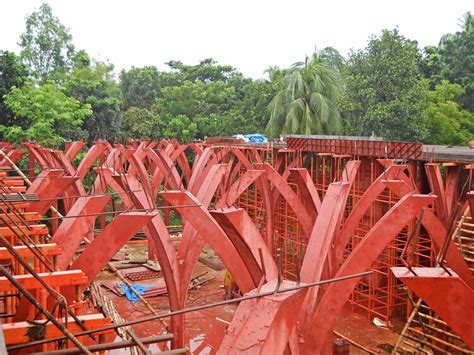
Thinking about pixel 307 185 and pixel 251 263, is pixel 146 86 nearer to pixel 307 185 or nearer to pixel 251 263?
pixel 307 185

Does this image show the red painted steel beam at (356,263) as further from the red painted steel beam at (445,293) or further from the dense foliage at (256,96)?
the dense foliage at (256,96)

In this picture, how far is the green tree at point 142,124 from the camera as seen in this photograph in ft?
107

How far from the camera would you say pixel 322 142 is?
16.3 metres

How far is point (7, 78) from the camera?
25109mm

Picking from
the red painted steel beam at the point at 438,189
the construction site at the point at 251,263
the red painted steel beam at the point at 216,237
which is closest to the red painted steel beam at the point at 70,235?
the construction site at the point at 251,263

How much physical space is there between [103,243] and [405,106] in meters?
15.0

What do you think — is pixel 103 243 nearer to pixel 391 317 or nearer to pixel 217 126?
pixel 391 317

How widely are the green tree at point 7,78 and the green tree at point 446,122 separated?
67.1ft

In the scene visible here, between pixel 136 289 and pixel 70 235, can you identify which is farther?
pixel 136 289

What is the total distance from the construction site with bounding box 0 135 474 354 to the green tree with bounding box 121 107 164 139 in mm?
13633

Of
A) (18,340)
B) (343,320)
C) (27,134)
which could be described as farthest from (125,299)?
(18,340)

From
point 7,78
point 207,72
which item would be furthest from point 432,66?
point 7,78

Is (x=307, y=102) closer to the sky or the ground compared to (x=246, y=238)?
closer to the sky

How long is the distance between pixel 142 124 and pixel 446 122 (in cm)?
1908
